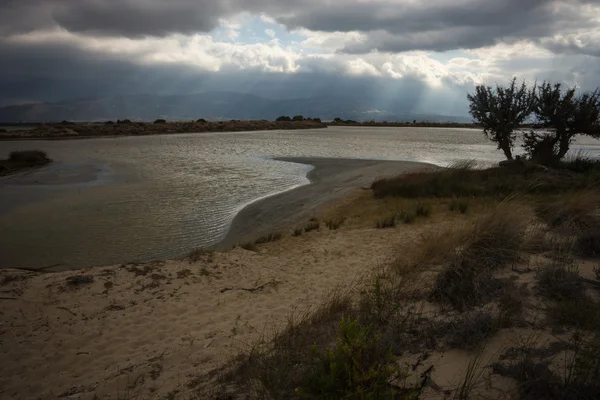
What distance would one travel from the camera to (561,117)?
17594 mm

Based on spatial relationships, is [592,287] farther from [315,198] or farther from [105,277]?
[315,198]

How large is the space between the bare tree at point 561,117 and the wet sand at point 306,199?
811cm

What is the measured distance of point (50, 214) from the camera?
13.5m

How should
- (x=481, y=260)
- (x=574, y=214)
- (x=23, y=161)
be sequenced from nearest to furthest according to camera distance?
(x=481, y=260) < (x=574, y=214) < (x=23, y=161)

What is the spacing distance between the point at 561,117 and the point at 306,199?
1347 cm

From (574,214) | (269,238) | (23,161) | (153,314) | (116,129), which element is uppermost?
(116,129)

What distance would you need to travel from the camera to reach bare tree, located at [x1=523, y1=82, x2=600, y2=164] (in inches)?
679

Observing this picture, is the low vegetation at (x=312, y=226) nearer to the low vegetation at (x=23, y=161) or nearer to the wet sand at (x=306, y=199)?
the wet sand at (x=306, y=199)

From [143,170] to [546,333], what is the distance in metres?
24.2

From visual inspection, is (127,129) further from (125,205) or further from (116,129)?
(125,205)

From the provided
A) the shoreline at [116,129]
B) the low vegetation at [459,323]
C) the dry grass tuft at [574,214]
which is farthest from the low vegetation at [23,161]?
the dry grass tuft at [574,214]

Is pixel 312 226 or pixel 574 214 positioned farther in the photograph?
pixel 312 226

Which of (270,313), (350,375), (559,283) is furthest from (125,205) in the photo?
(559,283)

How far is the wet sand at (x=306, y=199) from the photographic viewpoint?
40.0 ft
